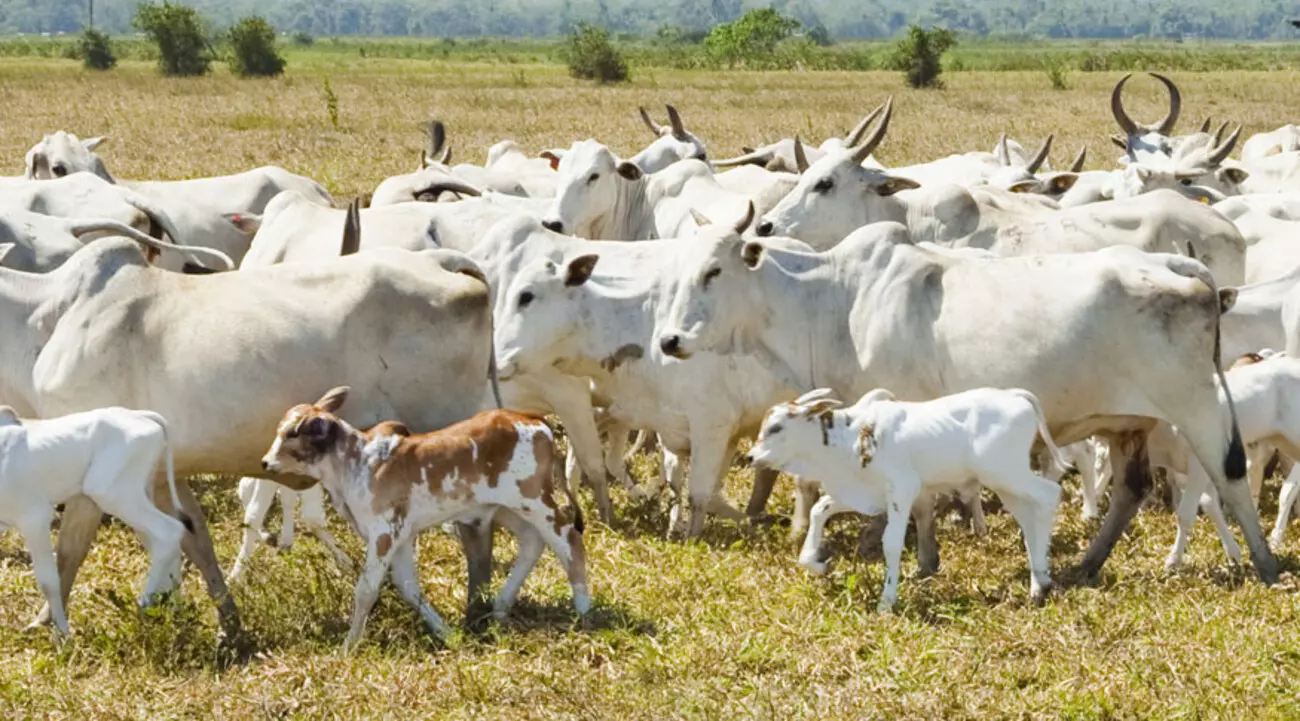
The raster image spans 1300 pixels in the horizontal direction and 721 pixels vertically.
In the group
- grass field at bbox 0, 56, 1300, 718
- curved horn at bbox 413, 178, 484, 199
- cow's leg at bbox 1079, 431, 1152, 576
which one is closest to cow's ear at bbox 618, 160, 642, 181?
curved horn at bbox 413, 178, 484, 199

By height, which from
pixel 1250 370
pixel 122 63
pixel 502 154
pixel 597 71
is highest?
pixel 1250 370

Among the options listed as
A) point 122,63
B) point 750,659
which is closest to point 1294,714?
point 750,659

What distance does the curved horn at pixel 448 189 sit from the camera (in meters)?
11.5

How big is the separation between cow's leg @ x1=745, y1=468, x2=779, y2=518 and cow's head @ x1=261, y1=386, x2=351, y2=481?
261cm

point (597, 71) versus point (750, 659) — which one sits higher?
point (750, 659)

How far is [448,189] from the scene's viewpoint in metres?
11.5

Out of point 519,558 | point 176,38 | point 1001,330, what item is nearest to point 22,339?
point 519,558

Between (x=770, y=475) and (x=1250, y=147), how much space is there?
10.2m

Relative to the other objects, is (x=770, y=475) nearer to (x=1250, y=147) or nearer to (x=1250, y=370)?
(x=1250, y=370)

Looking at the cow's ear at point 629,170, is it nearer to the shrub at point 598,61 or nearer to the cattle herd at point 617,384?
the cattle herd at point 617,384

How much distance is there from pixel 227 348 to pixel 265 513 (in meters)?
1.35

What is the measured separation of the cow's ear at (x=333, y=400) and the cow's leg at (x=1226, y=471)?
10.2ft

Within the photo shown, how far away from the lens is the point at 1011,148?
15.9 meters

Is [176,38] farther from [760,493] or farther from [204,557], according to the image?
[204,557]
